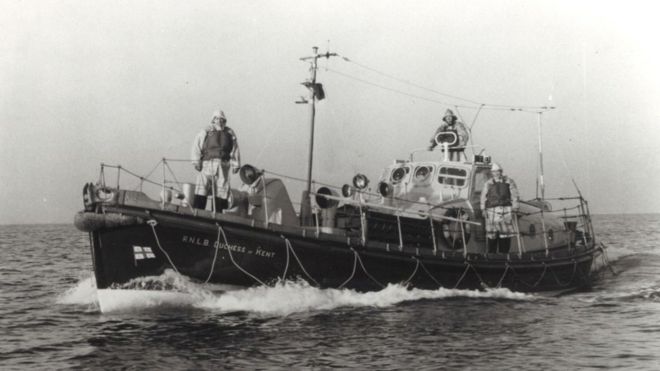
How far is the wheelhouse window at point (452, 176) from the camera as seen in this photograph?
1549cm

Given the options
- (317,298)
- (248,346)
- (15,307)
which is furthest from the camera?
(15,307)

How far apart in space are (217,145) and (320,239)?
243 centimetres

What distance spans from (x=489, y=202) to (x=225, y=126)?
20.4 ft

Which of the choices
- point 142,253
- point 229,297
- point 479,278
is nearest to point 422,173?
point 479,278

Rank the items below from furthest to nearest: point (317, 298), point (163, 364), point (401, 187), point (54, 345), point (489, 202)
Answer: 1. point (401, 187)
2. point (489, 202)
3. point (317, 298)
4. point (54, 345)
5. point (163, 364)

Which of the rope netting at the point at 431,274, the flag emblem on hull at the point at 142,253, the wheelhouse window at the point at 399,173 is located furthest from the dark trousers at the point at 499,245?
the flag emblem on hull at the point at 142,253

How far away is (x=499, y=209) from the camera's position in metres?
14.3

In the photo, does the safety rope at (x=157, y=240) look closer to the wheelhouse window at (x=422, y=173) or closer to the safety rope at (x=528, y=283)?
the safety rope at (x=528, y=283)

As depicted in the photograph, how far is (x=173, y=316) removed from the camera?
1052 cm

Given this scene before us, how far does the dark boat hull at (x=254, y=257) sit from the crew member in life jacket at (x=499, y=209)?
4.70 ft

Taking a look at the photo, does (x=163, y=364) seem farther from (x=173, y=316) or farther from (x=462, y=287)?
(x=462, y=287)

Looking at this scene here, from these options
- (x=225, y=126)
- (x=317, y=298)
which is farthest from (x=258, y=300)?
(x=225, y=126)

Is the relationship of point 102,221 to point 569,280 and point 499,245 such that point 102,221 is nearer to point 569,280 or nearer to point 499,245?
point 499,245

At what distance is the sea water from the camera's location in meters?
8.21
